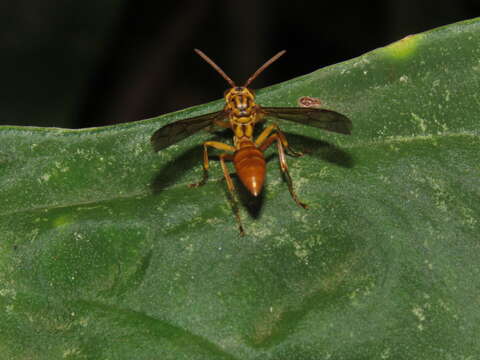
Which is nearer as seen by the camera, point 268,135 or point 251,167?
point 251,167

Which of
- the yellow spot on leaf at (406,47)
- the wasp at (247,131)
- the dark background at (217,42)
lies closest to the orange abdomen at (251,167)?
the wasp at (247,131)

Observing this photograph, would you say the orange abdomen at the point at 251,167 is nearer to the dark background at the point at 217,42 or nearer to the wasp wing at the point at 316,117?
the wasp wing at the point at 316,117

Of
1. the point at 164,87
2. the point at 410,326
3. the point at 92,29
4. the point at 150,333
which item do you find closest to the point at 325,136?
the point at 410,326

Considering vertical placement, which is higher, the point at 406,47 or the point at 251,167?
the point at 406,47

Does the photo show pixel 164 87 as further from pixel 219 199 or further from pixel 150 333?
pixel 150 333

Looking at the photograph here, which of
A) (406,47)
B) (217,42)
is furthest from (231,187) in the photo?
(217,42)

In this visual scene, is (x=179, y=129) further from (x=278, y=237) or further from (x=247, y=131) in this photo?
(x=278, y=237)

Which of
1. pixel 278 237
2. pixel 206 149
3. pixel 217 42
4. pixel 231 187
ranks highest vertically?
pixel 217 42
